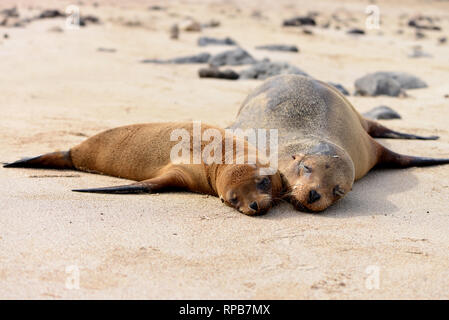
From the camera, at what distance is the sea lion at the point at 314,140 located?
436cm

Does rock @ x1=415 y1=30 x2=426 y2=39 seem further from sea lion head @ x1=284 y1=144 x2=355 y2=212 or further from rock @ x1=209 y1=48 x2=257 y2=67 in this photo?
sea lion head @ x1=284 y1=144 x2=355 y2=212

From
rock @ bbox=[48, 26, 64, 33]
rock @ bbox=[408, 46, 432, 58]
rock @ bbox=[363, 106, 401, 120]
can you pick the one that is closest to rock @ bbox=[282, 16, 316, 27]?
Result: rock @ bbox=[408, 46, 432, 58]

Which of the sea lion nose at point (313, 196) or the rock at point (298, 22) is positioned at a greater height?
the sea lion nose at point (313, 196)

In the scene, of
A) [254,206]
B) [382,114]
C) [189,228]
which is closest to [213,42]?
[382,114]

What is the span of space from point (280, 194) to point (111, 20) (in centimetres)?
1668

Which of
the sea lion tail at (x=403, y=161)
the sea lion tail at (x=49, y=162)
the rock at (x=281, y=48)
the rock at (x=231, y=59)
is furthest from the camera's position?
the rock at (x=281, y=48)

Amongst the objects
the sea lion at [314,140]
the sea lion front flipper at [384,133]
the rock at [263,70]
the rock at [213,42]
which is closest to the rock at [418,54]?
the rock at [213,42]

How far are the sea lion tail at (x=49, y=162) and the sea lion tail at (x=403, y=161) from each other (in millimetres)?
2720

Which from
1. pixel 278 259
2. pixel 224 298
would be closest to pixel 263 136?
pixel 278 259

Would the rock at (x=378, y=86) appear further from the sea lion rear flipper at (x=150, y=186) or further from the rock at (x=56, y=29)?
the rock at (x=56, y=29)

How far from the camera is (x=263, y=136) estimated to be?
5.24 meters

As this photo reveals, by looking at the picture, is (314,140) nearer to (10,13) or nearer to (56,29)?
(56,29)

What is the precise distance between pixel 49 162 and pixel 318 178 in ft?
7.71

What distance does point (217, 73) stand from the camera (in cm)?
1074
